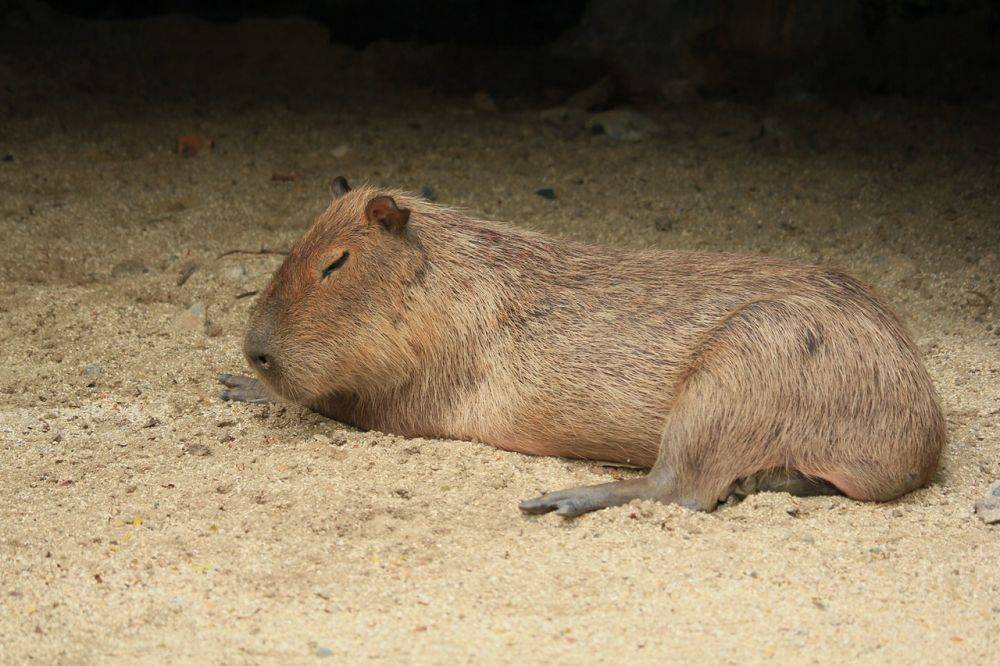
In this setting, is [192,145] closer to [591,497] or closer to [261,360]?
[261,360]

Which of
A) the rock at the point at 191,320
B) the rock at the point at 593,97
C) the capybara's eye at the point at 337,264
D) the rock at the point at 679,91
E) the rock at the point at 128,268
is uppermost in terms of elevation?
the rock at the point at 679,91

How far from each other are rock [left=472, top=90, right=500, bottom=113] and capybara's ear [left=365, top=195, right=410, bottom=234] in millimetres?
3687

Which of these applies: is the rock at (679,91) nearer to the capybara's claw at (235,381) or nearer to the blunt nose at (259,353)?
the capybara's claw at (235,381)

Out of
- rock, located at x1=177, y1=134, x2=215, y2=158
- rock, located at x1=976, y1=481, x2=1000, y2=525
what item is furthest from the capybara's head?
rock, located at x1=177, y1=134, x2=215, y2=158

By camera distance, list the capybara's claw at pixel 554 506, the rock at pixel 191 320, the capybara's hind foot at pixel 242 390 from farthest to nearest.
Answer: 1. the rock at pixel 191 320
2. the capybara's hind foot at pixel 242 390
3. the capybara's claw at pixel 554 506

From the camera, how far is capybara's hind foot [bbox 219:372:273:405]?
181 inches

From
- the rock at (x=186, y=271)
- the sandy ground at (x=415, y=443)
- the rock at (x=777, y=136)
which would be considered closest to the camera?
the sandy ground at (x=415, y=443)

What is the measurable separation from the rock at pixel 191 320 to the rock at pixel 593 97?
3.34 meters

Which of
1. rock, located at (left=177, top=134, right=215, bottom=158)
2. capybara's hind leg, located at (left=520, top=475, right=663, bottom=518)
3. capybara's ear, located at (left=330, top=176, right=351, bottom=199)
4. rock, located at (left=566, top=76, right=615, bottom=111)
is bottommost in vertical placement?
capybara's hind leg, located at (left=520, top=475, right=663, bottom=518)

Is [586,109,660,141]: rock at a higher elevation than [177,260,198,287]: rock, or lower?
higher

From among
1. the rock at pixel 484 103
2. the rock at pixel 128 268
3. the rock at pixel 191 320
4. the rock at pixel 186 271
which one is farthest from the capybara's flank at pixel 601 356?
the rock at pixel 484 103

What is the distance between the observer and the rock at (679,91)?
25.9 feet

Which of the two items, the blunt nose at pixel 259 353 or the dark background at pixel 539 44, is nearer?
the blunt nose at pixel 259 353

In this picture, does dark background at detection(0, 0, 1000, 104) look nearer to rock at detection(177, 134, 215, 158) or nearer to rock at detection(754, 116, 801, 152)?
rock at detection(754, 116, 801, 152)
